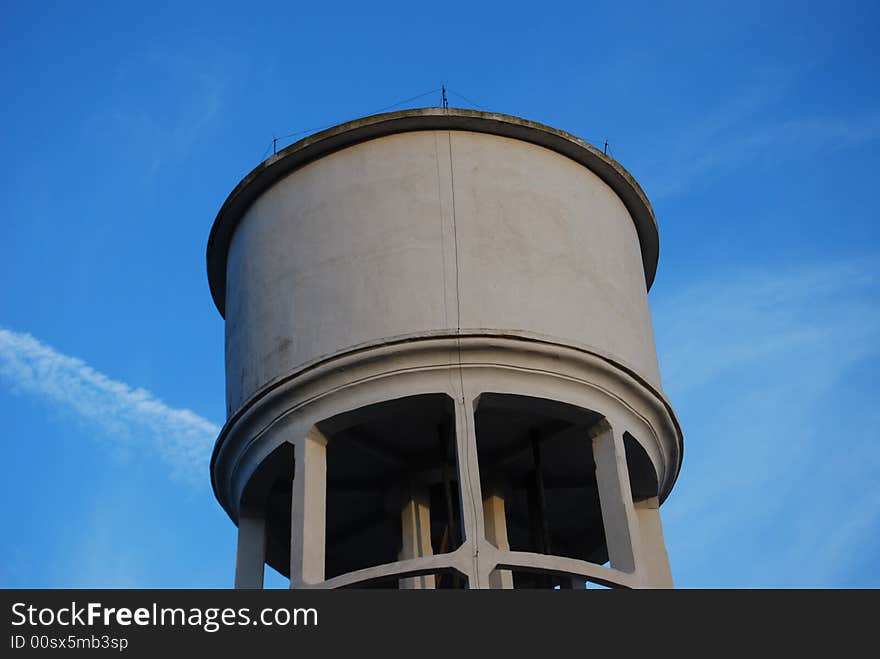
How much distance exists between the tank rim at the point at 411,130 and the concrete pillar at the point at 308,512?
3599 millimetres

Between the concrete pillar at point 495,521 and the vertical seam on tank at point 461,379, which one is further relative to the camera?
the concrete pillar at point 495,521

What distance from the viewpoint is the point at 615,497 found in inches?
592

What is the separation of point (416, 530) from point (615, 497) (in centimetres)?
307

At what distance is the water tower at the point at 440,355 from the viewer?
49.7 ft

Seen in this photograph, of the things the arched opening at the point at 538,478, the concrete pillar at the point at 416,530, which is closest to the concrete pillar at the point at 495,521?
the arched opening at the point at 538,478

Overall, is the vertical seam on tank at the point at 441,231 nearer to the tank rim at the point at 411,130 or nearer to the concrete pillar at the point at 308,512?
Answer: the tank rim at the point at 411,130

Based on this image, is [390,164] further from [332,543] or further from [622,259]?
[332,543]

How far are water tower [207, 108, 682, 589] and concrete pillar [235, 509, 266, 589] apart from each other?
24mm
